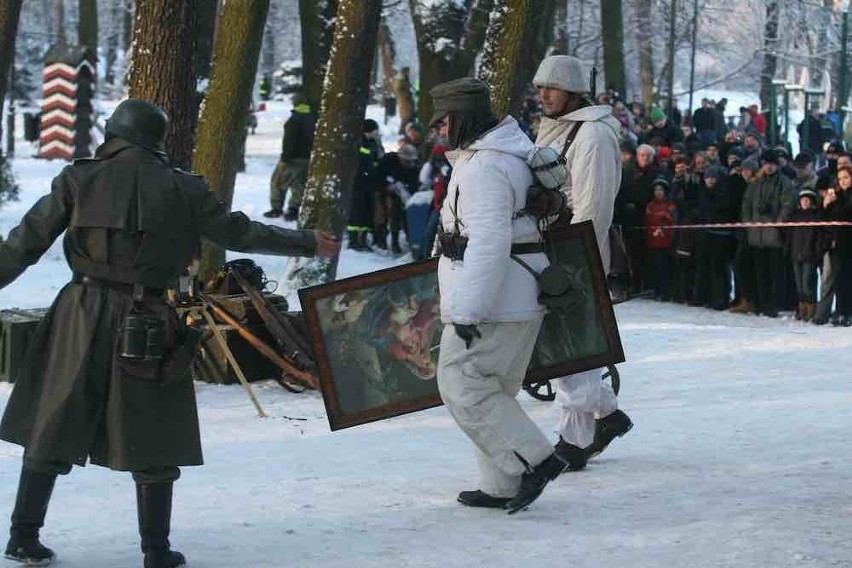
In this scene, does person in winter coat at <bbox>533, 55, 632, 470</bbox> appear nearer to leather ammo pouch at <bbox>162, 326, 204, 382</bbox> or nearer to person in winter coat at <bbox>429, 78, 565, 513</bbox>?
person in winter coat at <bbox>429, 78, 565, 513</bbox>

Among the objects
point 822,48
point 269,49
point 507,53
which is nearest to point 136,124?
point 507,53

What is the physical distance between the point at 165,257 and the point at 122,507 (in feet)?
5.72

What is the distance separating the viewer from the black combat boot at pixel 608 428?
8789 mm

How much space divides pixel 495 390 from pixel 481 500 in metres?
0.56

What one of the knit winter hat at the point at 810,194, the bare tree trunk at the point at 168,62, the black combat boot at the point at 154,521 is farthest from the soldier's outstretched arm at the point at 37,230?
the knit winter hat at the point at 810,194

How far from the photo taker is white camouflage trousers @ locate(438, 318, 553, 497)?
7410 mm

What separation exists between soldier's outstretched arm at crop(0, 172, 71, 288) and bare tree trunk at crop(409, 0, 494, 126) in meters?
16.7

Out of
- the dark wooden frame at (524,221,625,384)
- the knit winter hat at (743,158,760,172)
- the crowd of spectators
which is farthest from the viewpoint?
the knit winter hat at (743,158,760,172)

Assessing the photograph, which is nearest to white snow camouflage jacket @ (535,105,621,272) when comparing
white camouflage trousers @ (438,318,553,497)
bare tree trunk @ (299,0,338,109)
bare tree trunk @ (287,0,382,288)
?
white camouflage trousers @ (438,318,553,497)

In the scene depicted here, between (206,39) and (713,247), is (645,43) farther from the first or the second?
(206,39)

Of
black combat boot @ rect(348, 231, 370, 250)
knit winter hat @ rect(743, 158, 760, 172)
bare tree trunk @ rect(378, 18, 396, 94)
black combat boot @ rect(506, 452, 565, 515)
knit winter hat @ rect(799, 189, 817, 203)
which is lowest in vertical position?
black combat boot @ rect(348, 231, 370, 250)

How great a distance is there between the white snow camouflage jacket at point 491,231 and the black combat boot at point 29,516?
67.5 inches

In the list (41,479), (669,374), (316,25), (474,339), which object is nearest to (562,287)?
(474,339)

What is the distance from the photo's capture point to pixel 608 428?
880cm
